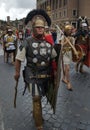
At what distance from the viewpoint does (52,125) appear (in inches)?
227

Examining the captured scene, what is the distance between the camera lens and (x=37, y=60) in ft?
17.8

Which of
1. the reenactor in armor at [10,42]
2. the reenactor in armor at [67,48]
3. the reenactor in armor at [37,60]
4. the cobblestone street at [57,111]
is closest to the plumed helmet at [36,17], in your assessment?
the reenactor in armor at [37,60]

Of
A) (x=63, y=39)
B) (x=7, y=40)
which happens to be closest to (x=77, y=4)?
(x=7, y=40)

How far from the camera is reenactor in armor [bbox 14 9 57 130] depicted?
5.38m

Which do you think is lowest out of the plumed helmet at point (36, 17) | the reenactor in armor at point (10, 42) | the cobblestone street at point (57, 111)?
the cobblestone street at point (57, 111)

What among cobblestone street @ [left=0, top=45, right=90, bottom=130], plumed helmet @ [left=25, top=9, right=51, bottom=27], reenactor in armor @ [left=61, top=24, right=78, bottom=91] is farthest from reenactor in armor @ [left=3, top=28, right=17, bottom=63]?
plumed helmet @ [left=25, top=9, right=51, bottom=27]

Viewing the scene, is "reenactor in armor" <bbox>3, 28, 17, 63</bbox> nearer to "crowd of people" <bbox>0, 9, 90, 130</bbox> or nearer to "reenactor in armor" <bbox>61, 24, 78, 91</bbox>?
"reenactor in armor" <bbox>61, 24, 78, 91</bbox>

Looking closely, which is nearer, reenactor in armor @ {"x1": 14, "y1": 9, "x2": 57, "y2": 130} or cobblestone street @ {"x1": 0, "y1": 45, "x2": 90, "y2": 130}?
reenactor in armor @ {"x1": 14, "y1": 9, "x2": 57, "y2": 130}

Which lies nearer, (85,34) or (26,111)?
(26,111)

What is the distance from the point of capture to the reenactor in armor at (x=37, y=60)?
538 cm

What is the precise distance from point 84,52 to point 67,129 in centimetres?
608

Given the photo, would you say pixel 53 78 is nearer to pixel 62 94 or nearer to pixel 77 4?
pixel 62 94

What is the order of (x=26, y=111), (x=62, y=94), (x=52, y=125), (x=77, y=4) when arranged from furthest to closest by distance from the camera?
(x=77, y=4) < (x=62, y=94) < (x=26, y=111) < (x=52, y=125)

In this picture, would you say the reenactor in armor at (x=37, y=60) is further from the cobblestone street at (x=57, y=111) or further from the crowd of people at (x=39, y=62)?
the cobblestone street at (x=57, y=111)
